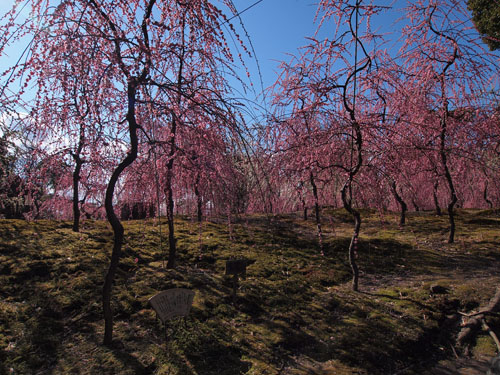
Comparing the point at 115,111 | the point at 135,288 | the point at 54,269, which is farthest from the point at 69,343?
the point at 115,111

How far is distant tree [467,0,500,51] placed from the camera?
610 centimetres

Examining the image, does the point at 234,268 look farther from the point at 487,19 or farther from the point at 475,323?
the point at 487,19

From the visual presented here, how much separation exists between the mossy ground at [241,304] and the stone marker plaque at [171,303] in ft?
0.98

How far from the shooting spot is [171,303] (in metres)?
3.50

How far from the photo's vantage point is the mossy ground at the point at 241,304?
3293 millimetres

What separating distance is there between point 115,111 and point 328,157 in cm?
315

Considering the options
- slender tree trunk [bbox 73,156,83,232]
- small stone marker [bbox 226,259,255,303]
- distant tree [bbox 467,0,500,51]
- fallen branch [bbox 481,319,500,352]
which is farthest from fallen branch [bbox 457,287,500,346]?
slender tree trunk [bbox 73,156,83,232]

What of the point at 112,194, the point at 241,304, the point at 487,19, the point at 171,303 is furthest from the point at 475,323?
the point at 487,19

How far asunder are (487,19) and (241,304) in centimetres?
677

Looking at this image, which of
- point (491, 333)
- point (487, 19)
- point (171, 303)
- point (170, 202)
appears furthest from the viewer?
point (487, 19)

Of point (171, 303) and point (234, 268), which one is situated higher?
point (234, 268)

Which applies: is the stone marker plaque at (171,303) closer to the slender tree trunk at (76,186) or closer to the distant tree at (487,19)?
the slender tree trunk at (76,186)

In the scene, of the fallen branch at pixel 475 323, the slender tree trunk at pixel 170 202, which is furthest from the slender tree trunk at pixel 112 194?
the fallen branch at pixel 475 323

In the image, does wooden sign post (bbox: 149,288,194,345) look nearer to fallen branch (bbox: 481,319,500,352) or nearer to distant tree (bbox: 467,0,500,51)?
fallen branch (bbox: 481,319,500,352)
